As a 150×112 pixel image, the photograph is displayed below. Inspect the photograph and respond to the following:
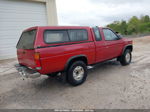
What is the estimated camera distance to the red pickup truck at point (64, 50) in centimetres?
301

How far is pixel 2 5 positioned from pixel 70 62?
7.51 meters

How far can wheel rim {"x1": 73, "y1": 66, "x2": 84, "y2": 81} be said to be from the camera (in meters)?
3.73

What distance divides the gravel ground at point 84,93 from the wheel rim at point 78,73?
0.94ft

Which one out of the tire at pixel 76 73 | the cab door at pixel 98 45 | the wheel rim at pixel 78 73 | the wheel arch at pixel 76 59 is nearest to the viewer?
the wheel arch at pixel 76 59

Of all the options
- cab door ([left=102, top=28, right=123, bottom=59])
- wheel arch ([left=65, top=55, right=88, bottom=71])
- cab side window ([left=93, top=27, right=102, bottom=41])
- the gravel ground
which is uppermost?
cab side window ([left=93, top=27, right=102, bottom=41])

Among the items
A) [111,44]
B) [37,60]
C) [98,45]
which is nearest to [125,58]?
[111,44]

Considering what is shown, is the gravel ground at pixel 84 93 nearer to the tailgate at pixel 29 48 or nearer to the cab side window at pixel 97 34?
the tailgate at pixel 29 48

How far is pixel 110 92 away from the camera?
327cm

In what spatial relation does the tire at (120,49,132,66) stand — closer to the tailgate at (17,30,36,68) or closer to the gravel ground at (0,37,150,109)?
the gravel ground at (0,37,150,109)

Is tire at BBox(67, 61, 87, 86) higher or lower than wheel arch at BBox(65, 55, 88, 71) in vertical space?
lower

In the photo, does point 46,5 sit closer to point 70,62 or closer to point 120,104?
point 70,62

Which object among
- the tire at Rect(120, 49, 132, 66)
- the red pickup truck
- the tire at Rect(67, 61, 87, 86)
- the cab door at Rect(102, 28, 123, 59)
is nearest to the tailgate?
the red pickup truck

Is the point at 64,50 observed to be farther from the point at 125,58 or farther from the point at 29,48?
the point at 125,58

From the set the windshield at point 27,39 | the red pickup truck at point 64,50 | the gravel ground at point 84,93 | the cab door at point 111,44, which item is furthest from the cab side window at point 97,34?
the windshield at point 27,39
